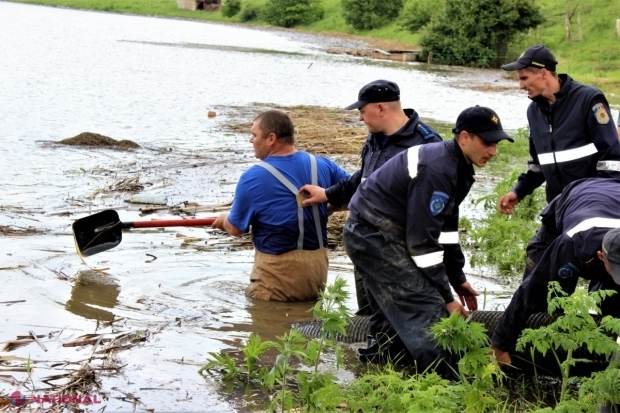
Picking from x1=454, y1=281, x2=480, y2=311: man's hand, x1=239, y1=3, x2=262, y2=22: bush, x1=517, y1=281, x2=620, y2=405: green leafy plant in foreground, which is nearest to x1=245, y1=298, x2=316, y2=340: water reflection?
x1=454, y1=281, x2=480, y2=311: man's hand

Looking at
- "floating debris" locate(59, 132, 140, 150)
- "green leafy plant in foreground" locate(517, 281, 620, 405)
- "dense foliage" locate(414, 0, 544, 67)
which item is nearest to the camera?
"green leafy plant in foreground" locate(517, 281, 620, 405)

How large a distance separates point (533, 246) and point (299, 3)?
7315 cm

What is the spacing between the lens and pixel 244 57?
43.8 meters

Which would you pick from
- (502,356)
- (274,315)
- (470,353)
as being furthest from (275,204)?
(470,353)

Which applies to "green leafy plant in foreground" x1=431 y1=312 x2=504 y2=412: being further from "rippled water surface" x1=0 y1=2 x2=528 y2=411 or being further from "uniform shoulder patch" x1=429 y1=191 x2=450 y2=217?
"rippled water surface" x1=0 y1=2 x2=528 y2=411

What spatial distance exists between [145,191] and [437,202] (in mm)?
7671

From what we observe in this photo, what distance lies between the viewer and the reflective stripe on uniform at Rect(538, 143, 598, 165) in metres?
6.60

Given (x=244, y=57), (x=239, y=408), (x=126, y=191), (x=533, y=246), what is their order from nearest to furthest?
1. (x=239, y=408)
2. (x=533, y=246)
3. (x=126, y=191)
4. (x=244, y=57)

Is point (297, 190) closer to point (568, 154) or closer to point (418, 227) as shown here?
point (568, 154)

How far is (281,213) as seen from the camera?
24.0ft

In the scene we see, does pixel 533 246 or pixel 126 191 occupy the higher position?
pixel 533 246

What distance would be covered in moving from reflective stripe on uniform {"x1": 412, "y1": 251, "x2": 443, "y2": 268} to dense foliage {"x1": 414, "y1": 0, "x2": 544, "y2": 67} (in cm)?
4322

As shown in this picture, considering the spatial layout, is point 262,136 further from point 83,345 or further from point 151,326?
point 83,345

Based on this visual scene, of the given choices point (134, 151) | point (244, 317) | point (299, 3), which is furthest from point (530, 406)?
point (299, 3)
